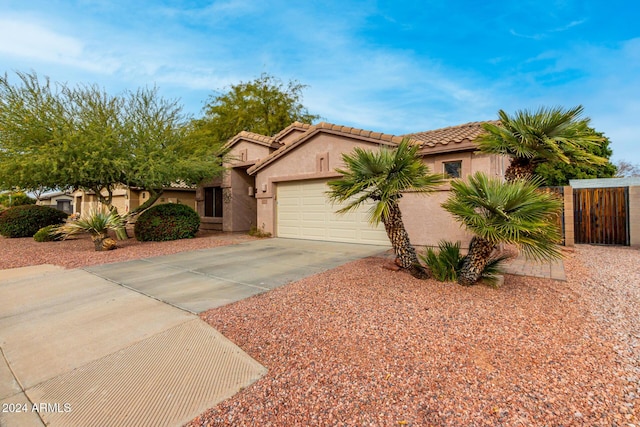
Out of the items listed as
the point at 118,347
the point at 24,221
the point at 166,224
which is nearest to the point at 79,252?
the point at 166,224

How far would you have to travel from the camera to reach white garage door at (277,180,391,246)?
10445 millimetres

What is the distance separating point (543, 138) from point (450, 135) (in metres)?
4.55

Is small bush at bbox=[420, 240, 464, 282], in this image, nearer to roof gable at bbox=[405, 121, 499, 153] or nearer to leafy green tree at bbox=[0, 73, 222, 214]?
roof gable at bbox=[405, 121, 499, 153]

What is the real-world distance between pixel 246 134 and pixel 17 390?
14.0m

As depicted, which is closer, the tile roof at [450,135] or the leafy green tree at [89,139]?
the tile roof at [450,135]

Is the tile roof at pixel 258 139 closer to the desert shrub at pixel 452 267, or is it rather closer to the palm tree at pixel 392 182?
the palm tree at pixel 392 182

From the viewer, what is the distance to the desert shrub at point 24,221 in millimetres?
13461

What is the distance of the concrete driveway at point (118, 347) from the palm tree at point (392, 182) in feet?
6.68

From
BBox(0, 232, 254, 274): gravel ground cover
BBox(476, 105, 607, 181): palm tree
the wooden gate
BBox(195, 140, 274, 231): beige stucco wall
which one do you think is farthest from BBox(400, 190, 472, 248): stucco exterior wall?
BBox(195, 140, 274, 231): beige stucco wall

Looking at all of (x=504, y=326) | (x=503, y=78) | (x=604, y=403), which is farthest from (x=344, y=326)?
(x=503, y=78)

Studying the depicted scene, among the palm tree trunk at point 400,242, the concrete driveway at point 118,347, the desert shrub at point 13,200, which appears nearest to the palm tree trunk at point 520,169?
the palm tree trunk at point 400,242

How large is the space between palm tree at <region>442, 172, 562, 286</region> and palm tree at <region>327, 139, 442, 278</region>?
712mm

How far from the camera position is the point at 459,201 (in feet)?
15.8

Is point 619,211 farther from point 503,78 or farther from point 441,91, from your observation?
point 441,91
